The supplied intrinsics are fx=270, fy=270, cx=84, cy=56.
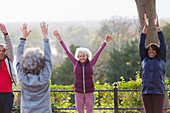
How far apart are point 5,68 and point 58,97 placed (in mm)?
2804

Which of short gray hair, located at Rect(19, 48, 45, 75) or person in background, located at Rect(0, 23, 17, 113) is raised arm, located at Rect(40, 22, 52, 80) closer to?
short gray hair, located at Rect(19, 48, 45, 75)

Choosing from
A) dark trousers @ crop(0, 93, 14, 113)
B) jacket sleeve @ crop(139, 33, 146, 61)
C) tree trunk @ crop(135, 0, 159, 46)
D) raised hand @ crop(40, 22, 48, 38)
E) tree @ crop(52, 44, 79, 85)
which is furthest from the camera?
tree @ crop(52, 44, 79, 85)

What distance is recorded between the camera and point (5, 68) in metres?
4.00

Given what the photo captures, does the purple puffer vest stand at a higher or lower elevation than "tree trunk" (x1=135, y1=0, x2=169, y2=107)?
lower

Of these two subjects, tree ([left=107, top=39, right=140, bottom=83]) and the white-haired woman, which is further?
tree ([left=107, top=39, right=140, bottom=83])

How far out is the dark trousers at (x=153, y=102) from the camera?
413cm

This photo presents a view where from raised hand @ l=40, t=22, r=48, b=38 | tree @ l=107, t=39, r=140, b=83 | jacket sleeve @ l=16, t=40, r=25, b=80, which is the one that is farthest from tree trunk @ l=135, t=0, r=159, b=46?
tree @ l=107, t=39, r=140, b=83

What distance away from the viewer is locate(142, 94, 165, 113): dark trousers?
413cm

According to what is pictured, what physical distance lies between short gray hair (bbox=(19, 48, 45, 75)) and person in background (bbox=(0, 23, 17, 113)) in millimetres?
988

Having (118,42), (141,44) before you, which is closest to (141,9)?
(141,44)

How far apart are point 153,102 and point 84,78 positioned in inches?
46.0

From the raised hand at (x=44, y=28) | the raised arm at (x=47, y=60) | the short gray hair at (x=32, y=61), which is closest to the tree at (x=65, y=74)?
the raised hand at (x=44, y=28)

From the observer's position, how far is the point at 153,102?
4.15 m

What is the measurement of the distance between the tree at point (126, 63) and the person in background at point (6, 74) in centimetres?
2112
